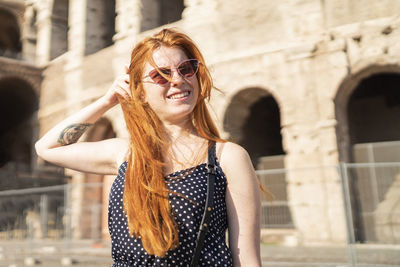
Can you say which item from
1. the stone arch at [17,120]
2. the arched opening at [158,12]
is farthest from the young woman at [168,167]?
the stone arch at [17,120]

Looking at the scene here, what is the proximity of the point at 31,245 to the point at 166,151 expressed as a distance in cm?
869

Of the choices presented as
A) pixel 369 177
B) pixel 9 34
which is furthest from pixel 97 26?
pixel 369 177

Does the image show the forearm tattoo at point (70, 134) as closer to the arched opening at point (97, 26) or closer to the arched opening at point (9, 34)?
the arched opening at point (97, 26)

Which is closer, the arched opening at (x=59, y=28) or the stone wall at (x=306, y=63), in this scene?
the stone wall at (x=306, y=63)

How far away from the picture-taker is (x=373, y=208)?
29.1ft

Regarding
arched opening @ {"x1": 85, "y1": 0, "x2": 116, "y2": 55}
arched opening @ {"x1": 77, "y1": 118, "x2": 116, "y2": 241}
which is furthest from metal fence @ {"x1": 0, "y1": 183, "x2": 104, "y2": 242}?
arched opening @ {"x1": 85, "y1": 0, "x2": 116, "y2": 55}

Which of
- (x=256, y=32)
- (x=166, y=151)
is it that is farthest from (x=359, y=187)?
(x=166, y=151)

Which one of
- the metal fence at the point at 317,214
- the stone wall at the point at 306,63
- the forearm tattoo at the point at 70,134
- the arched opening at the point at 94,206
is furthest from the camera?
the arched opening at the point at 94,206

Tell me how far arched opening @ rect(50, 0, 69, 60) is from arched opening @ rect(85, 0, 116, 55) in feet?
7.82

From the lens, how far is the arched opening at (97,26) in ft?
50.8

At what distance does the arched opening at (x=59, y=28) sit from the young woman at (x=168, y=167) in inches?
664

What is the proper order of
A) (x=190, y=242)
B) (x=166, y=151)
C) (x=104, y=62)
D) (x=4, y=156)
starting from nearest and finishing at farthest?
(x=190, y=242)
(x=166, y=151)
(x=104, y=62)
(x=4, y=156)

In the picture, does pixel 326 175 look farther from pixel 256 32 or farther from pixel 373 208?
pixel 256 32

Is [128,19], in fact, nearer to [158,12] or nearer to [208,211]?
[158,12]
